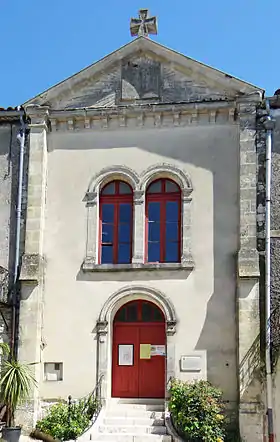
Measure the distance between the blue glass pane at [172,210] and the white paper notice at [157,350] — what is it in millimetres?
3124

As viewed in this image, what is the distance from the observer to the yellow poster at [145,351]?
51.1 ft

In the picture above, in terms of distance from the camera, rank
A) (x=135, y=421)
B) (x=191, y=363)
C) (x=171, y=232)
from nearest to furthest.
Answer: (x=135, y=421), (x=191, y=363), (x=171, y=232)

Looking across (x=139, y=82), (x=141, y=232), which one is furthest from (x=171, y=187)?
(x=139, y=82)

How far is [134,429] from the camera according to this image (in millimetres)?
14086

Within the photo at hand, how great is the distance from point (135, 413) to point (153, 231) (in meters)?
4.35

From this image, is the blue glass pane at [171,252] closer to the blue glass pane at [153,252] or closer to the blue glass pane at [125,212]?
the blue glass pane at [153,252]

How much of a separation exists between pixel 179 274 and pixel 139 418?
3429 millimetres

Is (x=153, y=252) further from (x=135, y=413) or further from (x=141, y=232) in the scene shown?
(x=135, y=413)

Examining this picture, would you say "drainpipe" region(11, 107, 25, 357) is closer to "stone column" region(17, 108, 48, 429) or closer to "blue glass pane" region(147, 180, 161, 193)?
"stone column" region(17, 108, 48, 429)

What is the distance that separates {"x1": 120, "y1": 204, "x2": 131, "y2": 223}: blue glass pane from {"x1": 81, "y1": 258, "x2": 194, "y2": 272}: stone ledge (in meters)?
1.25

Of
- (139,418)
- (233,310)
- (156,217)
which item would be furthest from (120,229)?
(139,418)

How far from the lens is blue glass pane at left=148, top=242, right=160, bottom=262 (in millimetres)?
15797

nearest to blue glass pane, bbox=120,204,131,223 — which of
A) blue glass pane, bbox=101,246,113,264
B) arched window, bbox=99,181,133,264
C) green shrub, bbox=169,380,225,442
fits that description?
arched window, bbox=99,181,133,264

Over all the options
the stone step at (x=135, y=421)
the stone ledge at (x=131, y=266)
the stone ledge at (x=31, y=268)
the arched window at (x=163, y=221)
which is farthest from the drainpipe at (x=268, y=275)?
the stone ledge at (x=31, y=268)
